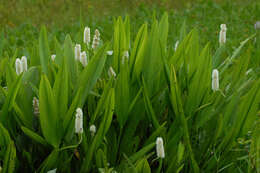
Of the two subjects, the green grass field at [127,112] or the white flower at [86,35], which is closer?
the green grass field at [127,112]

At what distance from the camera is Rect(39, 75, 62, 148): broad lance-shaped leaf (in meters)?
1.62

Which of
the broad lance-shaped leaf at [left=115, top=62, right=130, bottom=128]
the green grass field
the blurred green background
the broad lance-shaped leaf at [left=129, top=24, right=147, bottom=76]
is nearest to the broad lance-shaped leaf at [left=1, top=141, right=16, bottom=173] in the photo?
the green grass field

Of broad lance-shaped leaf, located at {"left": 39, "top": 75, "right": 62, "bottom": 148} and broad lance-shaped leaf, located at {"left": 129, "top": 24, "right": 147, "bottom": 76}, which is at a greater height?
broad lance-shaped leaf, located at {"left": 129, "top": 24, "right": 147, "bottom": 76}

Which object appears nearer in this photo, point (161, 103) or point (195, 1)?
point (161, 103)

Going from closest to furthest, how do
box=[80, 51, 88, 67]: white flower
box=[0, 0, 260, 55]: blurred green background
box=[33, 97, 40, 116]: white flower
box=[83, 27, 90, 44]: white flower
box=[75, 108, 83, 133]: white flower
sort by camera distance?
1. box=[75, 108, 83, 133]: white flower
2. box=[33, 97, 40, 116]: white flower
3. box=[80, 51, 88, 67]: white flower
4. box=[83, 27, 90, 44]: white flower
5. box=[0, 0, 260, 55]: blurred green background

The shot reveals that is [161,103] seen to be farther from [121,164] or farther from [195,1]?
[195,1]

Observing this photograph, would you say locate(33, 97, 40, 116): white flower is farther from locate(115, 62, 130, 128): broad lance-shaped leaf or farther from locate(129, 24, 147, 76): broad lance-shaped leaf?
locate(129, 24, 147, 76): broad lance-shaped leaf

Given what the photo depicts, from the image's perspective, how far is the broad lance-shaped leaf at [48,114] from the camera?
63.6 inches

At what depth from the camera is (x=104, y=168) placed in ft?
5.45

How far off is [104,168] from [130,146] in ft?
0.83

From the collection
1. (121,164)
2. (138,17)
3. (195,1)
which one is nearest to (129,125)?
(121,164)

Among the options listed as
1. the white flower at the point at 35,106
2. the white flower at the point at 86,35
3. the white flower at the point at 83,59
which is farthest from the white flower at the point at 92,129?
the white flower at the point at 86,35

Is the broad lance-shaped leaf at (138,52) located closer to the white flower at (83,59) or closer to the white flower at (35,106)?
the white flower at (83,59)

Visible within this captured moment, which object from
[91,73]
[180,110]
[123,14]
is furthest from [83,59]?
[123,14]
